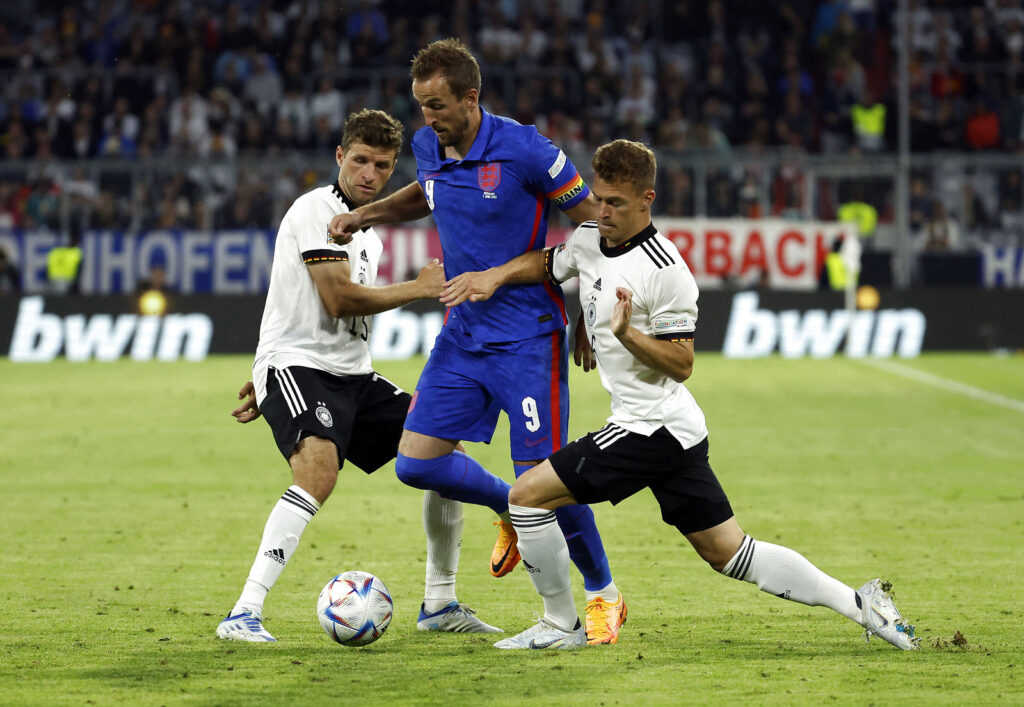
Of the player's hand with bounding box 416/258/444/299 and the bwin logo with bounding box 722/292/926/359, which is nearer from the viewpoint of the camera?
the player's hand with bounding box 416/258/444/299

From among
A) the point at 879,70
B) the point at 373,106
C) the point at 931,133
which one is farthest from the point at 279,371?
the point at 879,70

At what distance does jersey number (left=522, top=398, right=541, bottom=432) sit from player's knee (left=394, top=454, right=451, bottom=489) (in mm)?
392

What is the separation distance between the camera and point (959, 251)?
21016 millimetres

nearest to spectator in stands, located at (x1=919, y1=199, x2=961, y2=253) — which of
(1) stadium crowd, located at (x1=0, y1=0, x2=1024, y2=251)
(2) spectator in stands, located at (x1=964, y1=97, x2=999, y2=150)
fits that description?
(1) stadium crowd, located at (x1=0, y1=0, x2=1024, y2=251)

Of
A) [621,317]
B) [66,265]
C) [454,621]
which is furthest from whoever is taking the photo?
[66,265]

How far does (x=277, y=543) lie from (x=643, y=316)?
171 centimetres

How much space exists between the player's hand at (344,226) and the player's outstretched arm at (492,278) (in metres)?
0.52

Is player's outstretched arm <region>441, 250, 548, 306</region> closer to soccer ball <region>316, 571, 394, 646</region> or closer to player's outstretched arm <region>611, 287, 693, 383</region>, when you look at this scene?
player's outstretched arm <region>611, 287, 693, 383</region>

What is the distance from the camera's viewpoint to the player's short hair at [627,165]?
5105mm

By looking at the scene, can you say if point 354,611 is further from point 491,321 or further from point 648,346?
point 648,346

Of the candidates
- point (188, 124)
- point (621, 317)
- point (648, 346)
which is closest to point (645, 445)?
point (648, 346)

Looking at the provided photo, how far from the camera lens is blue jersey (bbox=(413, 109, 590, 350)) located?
5629 mm

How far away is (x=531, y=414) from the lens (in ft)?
18.4

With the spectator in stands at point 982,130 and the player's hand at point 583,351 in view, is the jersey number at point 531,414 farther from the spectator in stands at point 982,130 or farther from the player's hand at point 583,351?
the spectator in stands at point 982,130
